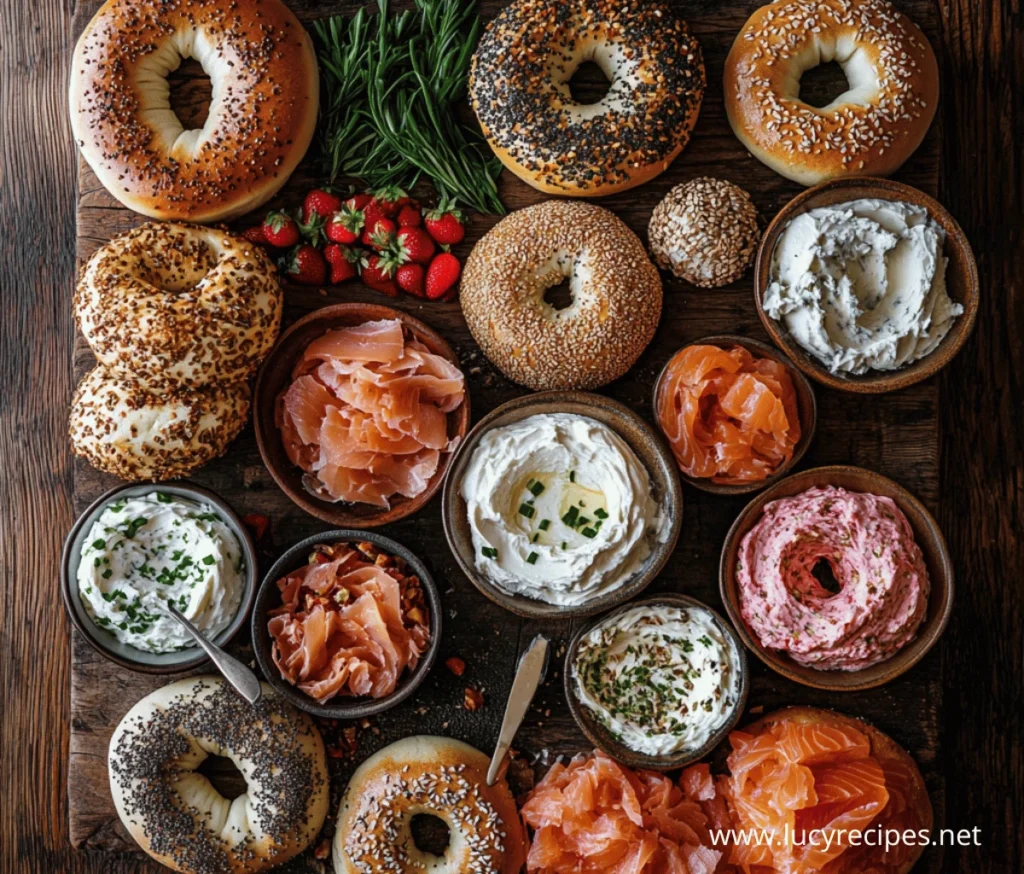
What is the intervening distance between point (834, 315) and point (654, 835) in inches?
57.6

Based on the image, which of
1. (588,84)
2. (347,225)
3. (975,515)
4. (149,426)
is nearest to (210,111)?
(347,225)

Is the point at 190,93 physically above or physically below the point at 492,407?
above

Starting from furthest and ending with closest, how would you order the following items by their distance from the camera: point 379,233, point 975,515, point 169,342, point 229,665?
point 975,515 → point 379,233 → point 229,665 → point 169,342

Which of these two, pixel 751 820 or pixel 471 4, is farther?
Answer: pixel 471 4

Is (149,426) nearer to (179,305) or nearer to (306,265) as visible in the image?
(179,305)

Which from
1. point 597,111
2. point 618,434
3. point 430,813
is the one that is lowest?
point 430,813

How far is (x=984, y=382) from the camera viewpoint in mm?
2660

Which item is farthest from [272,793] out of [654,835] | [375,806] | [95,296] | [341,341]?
[95,296]

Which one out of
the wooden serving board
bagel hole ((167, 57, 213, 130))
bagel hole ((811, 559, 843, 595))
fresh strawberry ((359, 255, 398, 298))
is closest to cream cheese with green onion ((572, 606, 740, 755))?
the wooden serving board

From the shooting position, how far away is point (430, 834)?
2.45 m

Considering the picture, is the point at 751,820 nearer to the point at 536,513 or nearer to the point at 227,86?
the point at 536,513

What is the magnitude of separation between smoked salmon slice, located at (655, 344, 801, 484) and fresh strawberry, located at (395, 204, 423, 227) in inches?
32.9

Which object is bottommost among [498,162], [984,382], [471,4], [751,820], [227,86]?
[751,820]

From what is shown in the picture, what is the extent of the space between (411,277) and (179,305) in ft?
2.07
